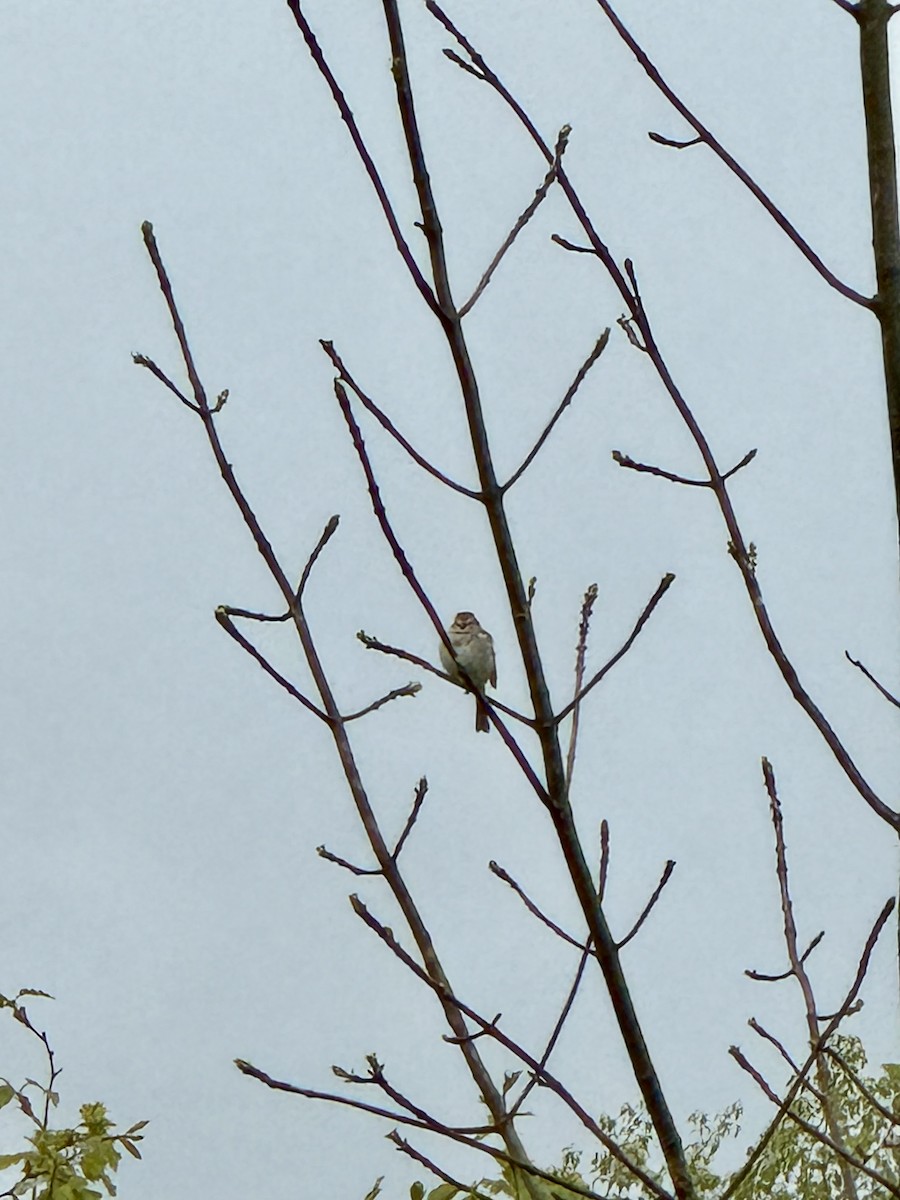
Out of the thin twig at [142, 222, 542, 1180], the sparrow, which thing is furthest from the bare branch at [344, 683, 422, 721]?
the sparrow

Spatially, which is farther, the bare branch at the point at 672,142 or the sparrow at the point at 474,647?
the sparrow at the point at 474,647

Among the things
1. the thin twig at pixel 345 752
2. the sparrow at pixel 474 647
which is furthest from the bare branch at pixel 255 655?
the sparrow at pixel 474 647

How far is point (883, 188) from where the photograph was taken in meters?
1.51

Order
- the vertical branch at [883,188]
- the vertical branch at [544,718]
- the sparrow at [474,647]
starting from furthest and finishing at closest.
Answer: the sparrow at [474,647] → the vertical branch at [544,718] → the vertical branch at [883,188]

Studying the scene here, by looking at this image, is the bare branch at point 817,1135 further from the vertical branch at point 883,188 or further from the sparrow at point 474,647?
the sparrow at point 474,647

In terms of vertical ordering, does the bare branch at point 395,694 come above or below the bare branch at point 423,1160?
above

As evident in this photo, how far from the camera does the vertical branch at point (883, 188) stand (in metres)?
1.48

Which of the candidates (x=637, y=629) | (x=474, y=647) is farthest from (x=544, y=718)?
(x=474, y=647)

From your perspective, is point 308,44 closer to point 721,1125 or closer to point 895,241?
point 895,241

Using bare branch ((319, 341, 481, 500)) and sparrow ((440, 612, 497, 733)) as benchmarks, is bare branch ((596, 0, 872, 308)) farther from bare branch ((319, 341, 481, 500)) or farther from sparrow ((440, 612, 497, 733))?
sparrow ((440, 612, 497, 733))

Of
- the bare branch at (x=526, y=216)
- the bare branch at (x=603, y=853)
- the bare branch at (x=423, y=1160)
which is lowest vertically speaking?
the bare branch at (x=423, y=1160)

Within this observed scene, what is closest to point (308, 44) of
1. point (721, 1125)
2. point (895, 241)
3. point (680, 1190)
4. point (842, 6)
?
point (842, 6)

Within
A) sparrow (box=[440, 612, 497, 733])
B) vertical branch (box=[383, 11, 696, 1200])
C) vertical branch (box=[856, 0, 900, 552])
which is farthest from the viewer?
sparrow (box=[440, 612, 497, 733])

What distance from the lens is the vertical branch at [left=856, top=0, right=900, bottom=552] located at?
4.85 ft
